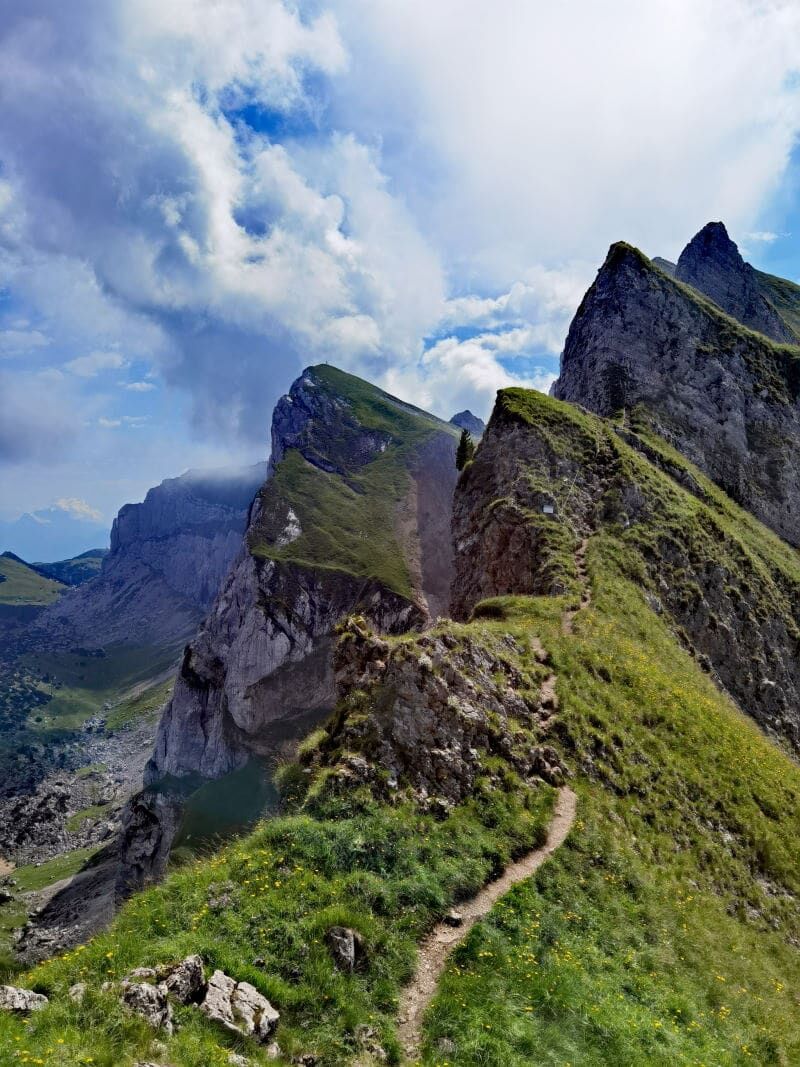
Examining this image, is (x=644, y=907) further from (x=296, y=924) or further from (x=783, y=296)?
(x=783, y=296)

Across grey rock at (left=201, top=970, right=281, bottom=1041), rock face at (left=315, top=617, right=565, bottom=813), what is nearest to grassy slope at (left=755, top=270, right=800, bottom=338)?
rock face at (left=315, top=617, right=565, bottom=813)

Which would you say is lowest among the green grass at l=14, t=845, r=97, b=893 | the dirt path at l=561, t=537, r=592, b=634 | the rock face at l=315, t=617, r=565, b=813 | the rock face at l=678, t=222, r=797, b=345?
the green grass at l=14, t=845, r=97, b=893

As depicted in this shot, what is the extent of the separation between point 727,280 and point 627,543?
372ft

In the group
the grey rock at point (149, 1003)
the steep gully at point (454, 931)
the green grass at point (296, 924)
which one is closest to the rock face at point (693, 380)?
the steep gully at point (454, 931)

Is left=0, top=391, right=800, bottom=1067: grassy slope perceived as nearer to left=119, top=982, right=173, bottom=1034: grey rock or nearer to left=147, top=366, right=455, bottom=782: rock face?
left=119, top=982, right=173, bottom=1034: grey rock

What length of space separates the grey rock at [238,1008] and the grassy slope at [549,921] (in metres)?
0.30

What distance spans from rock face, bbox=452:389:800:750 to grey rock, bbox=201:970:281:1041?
32.2 metres

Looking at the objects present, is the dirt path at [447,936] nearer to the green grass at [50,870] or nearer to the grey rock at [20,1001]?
the grey rock at [20,1001]

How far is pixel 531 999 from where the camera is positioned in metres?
13.3

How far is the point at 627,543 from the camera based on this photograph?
48.1m

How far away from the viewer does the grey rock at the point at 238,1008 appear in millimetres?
10562

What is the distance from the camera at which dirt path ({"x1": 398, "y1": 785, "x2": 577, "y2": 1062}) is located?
1252 centimetres

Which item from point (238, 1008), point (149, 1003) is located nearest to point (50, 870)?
point (238, 1008)

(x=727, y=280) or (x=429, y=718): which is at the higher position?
(x=727, y=280)
